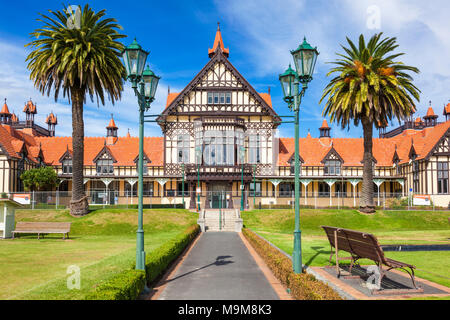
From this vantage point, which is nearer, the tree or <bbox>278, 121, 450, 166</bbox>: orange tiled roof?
the tree

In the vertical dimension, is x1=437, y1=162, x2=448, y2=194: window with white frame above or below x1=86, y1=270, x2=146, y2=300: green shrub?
above

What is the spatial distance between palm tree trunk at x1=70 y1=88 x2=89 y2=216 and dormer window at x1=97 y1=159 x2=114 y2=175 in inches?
745

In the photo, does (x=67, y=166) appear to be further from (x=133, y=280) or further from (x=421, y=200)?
(x=133, y=280)

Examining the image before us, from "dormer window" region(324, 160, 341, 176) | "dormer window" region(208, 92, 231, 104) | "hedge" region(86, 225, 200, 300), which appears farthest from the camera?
"dormer window" region(324, 160, 341, 176)

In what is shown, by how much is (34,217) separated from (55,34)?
52.5 ft

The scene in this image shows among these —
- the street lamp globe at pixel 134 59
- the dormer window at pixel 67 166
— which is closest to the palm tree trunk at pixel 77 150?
the dormer window at pixel 67 166

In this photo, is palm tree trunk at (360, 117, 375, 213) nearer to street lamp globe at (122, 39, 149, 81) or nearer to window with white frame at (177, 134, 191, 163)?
window with white frame at (177, 134, 191, 163)

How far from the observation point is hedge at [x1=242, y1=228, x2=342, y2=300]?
8.12m

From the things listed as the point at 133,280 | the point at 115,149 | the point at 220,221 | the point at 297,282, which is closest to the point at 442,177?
the point at 220,221

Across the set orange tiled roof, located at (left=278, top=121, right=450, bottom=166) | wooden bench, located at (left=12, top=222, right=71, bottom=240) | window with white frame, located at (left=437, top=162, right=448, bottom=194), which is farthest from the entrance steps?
window with white frame, located at (left=437, top=162, right=448, bottom=194)

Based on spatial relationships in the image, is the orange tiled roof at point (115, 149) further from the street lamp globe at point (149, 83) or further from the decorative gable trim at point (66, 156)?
the street lamp globe at point (149, 83)

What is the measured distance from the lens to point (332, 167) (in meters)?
52.5
